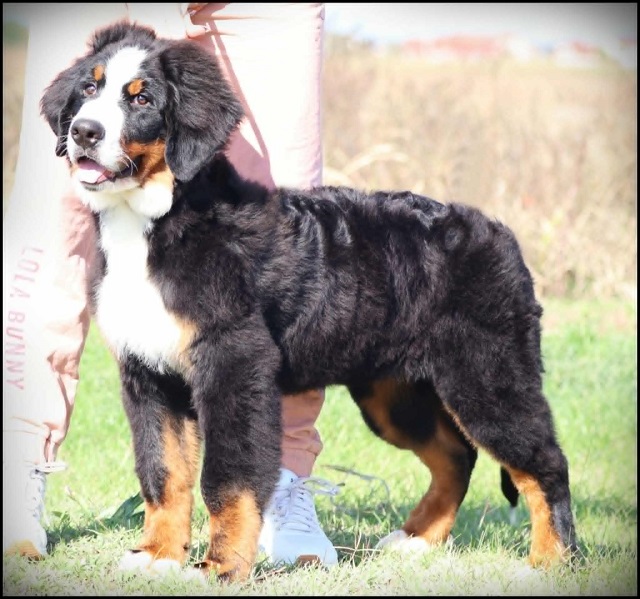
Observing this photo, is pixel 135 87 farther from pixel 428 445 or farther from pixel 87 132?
pixel 428 445

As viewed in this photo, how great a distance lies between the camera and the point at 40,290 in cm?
428

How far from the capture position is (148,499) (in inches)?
153

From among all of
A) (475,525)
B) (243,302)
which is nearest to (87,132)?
(243,302)

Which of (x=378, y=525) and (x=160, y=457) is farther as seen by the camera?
(x=378, y=525)

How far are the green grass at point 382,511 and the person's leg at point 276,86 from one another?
561mm

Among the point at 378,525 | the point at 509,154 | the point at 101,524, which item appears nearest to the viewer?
the point at 101,524

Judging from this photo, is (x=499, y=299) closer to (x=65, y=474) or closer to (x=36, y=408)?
(x=36, y=408)

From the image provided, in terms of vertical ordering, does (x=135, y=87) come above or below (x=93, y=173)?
above

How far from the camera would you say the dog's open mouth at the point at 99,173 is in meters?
3.67

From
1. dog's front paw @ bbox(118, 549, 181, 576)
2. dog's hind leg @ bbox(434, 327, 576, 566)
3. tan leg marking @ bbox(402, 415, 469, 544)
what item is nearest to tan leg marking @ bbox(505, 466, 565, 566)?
dog's hind leg @ bbox(434, 327, 576, 566)

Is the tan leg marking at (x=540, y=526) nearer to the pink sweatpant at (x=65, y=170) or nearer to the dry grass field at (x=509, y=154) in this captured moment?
the pink sweatpant at (x=65, y=170)

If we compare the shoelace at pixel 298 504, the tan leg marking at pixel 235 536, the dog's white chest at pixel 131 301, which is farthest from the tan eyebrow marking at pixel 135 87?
the shoelace at pixel 298 504

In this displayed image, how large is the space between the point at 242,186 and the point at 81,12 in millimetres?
1167

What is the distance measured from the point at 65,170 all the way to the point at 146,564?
159 cm
